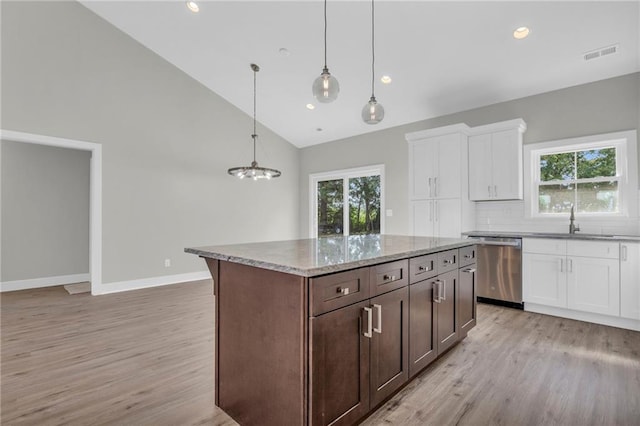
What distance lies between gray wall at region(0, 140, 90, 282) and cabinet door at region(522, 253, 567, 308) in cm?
697

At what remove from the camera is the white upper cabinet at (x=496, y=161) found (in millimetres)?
4117

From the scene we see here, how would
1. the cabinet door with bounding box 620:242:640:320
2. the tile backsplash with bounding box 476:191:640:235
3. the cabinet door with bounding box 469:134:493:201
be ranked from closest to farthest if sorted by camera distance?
the cabinet door with bounding box 620:242:640:320 → the tile backsplash with bounding box 476:191:640:235 → the cabinet door with bounding box 469:134:493:201

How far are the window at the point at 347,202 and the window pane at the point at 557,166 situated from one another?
2.51m

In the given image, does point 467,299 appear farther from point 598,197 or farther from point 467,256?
point 598,197

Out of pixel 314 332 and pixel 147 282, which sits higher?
pixel 314 332

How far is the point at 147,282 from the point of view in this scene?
4.93m

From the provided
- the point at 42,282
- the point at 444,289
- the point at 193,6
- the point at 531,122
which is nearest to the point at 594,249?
the point at 531,122

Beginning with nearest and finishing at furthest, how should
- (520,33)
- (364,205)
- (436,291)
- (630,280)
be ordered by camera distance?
(436,291)
(630,280)
(520,33)
(364,205)

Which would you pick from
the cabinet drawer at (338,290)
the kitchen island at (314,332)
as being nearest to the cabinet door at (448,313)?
the kitchen island at (314,332)

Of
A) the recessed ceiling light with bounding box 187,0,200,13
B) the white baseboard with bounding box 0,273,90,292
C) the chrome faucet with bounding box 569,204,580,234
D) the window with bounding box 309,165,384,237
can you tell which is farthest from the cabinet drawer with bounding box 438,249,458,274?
the white baseboard with bounding box 0,273,90,292

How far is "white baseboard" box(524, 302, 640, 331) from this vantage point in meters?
3.17

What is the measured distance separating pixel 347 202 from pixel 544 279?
12.5 ft

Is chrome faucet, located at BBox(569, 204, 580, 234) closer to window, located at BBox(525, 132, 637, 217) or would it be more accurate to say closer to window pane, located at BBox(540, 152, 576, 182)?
window, located at BBox(525, 132, 637, 217)

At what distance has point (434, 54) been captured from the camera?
380 cm
